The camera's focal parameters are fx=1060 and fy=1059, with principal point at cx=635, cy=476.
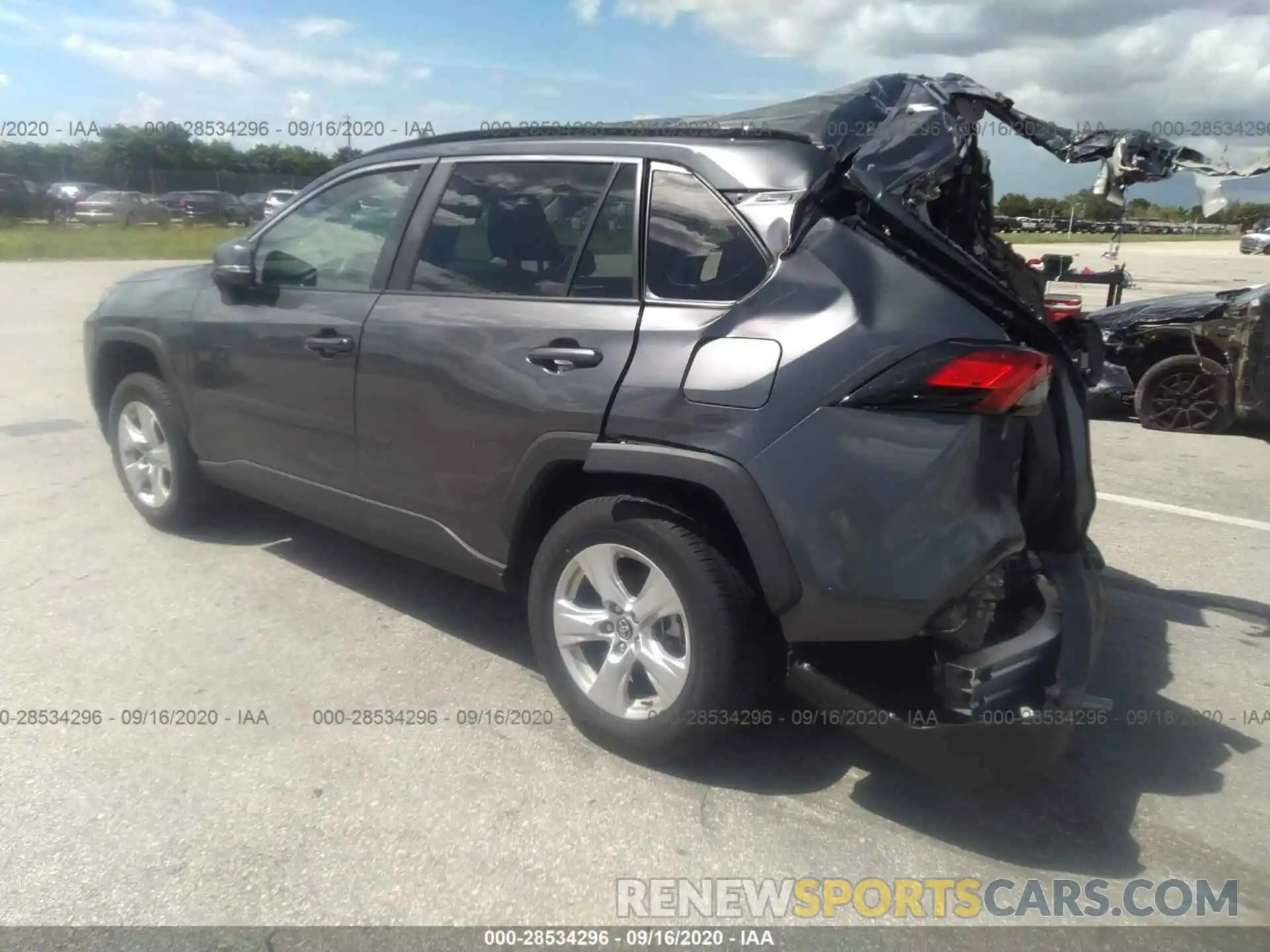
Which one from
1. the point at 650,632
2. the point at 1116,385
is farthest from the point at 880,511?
the point at 1116,385

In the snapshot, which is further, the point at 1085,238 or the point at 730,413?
the point at 1085,238

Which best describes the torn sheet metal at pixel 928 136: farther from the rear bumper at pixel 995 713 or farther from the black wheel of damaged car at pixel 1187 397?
the black wheel of damaged car at pixel 1187 397

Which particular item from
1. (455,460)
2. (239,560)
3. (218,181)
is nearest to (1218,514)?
(455,460)

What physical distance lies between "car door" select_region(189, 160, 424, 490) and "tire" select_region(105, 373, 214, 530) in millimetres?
297

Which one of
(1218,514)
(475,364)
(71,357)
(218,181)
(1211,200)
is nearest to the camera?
(475,364)

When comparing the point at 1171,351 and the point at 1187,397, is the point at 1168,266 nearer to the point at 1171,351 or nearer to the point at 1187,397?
the point at 1171,351

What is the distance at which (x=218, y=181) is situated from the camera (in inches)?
1738

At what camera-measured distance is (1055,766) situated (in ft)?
10.8

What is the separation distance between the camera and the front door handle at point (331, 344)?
392 centimetres

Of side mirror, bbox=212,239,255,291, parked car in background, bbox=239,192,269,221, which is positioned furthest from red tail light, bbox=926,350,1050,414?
parked car in background, bbox=239,192,269,221

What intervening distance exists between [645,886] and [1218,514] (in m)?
4.73

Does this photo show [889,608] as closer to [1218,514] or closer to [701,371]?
[701,371]

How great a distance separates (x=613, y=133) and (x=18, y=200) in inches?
1576

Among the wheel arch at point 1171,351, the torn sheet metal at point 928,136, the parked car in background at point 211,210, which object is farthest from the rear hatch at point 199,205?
the torn sheet metal at point 928,136
